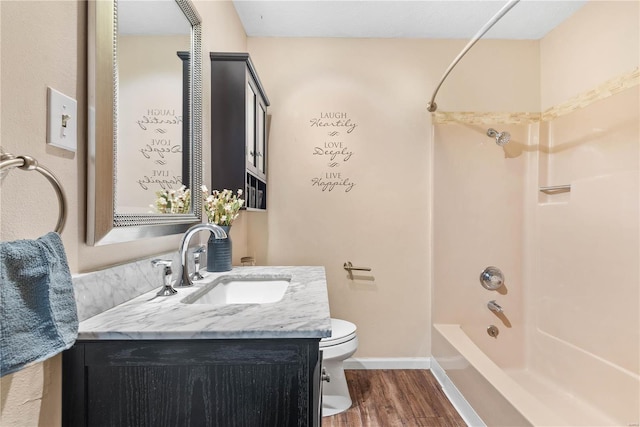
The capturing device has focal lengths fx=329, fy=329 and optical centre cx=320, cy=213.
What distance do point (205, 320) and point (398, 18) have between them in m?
2.19

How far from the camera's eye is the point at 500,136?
219 centimetres

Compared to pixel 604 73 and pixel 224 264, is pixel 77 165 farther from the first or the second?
pixel 604 73

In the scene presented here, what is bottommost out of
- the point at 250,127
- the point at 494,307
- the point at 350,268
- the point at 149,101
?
the point at 494,307

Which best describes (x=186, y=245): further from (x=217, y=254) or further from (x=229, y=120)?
(x=229, y=120)

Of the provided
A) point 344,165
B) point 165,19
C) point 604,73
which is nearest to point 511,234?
point 604,73

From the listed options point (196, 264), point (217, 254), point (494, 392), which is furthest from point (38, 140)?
point (494, 392)

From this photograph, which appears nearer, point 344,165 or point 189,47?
point 189,47

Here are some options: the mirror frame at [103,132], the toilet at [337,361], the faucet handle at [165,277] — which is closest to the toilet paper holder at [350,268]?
the toilet at [337,361]

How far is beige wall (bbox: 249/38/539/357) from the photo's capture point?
7.70 ft

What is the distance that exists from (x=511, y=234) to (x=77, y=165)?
247 cm

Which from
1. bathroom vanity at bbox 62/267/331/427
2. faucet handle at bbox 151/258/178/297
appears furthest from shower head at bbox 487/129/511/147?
faucet handle at bbox 151/258/178/297

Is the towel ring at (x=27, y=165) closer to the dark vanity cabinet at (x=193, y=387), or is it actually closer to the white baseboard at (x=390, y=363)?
the dark vanity cabinet at (x=193, y=387)

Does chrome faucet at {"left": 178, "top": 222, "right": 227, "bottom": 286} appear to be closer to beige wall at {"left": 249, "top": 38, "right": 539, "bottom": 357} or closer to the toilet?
the toilet

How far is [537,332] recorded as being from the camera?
220cm
